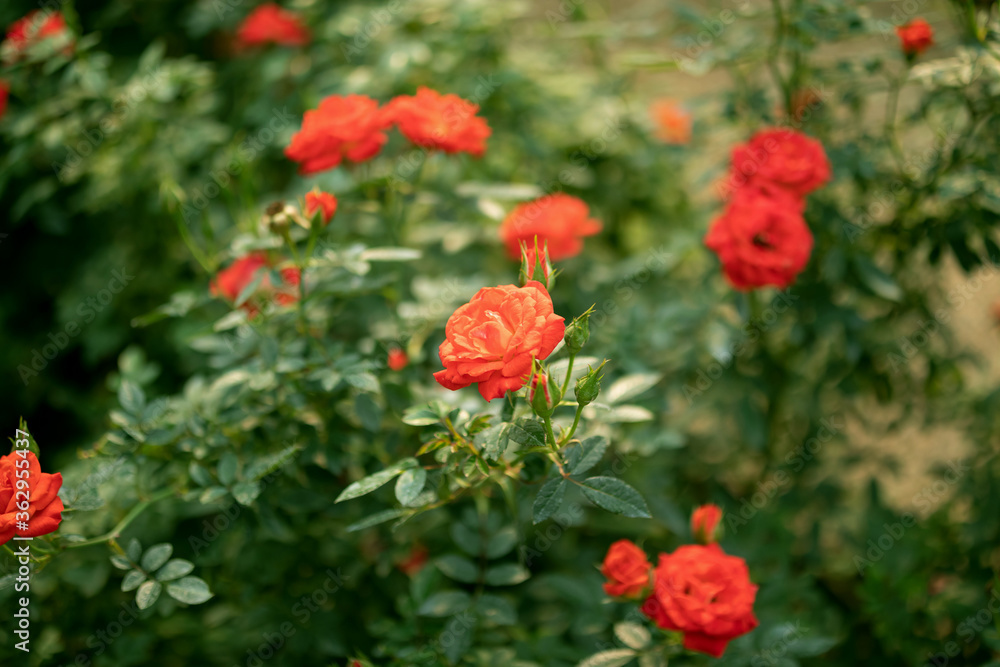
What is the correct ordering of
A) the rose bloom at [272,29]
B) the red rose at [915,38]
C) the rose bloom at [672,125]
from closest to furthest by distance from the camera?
the red rose at [915,38] < the rose bloom at [272,29] < the rose bloom at [672,125]

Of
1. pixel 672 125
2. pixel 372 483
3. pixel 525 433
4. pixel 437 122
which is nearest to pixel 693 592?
pixel 525 433

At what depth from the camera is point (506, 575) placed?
1.21 meters

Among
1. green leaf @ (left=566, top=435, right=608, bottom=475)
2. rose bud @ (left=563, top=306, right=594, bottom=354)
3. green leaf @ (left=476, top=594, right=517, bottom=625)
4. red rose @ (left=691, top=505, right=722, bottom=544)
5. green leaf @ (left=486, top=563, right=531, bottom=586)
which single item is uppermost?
rose bud @ (left=563, top=306, right=594, bottom=354)

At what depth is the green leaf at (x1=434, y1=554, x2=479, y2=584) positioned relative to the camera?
1.22 meters

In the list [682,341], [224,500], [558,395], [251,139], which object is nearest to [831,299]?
[682,341]

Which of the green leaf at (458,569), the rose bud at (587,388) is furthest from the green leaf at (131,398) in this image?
the rose bud at (587,388)

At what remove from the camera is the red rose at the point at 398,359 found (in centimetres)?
141

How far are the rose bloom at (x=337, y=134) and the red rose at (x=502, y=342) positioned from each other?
535 mm

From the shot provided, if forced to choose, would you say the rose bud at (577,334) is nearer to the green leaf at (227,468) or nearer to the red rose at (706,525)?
the red rose at (706,525)

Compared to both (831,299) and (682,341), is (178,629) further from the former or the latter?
(831,299)

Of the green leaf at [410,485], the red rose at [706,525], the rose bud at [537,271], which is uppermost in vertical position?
the rose bud at [537,271]

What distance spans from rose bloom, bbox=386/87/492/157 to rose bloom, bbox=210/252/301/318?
34 cm

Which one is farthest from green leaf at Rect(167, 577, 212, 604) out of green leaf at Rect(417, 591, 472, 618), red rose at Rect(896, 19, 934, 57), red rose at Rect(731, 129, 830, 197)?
red rose at Rect(896, 19, 934, 57)

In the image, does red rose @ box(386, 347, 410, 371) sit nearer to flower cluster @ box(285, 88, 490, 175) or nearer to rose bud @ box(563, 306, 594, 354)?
flower cluster @ box(285, 88, 490, 175)
